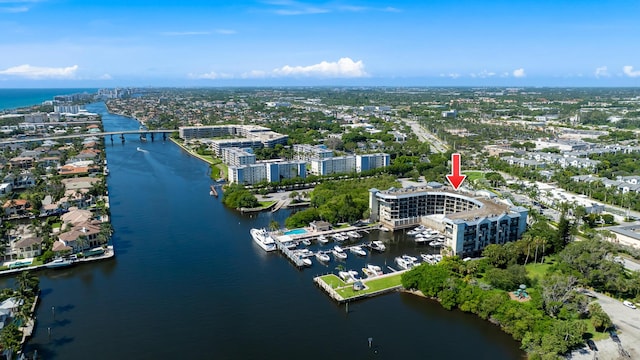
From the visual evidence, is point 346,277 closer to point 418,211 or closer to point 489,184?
point 418,211

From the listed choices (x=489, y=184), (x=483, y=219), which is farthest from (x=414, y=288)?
(x=489, y=184)

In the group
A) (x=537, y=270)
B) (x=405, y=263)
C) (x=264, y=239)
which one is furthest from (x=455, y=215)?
(x=264, y=239)

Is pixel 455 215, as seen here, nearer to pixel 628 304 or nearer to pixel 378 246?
pixel 378 246

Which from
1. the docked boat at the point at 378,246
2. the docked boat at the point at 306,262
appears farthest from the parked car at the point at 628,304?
the docked boat at the point at 306,262

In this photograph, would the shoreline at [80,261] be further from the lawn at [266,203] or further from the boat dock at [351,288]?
the lawn at [266,203]

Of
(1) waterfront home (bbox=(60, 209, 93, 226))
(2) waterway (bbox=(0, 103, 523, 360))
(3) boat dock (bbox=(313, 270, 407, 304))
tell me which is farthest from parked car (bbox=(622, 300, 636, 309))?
(1) waterfront home (bbox=(60, 209, 93, 226))

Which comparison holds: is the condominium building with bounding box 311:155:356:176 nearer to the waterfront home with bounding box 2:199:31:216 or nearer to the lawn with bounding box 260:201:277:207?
the lawn with bounding box 260:201:277:207

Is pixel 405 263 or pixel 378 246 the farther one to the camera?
pixel 378 246

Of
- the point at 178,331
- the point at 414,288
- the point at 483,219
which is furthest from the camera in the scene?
the point at 483,219
